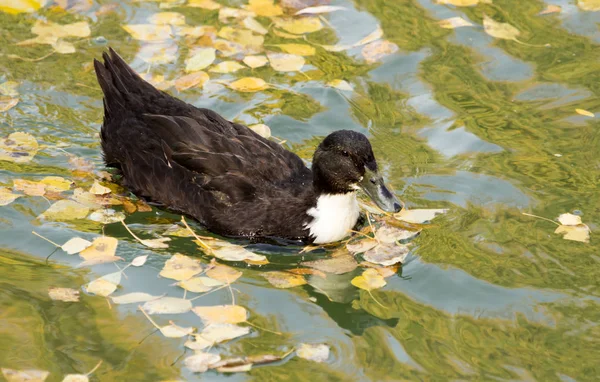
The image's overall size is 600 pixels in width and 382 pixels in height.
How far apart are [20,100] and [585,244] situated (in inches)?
226

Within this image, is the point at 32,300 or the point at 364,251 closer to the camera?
the point at 32,300

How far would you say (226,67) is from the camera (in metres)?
10.1

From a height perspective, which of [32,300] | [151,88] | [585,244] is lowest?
[585,244]

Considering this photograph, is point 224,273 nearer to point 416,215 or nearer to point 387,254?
point 387,254

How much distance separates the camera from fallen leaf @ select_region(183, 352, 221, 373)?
6102mm

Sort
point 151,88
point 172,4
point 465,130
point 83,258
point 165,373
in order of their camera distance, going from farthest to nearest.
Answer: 1. point 172,4
2. point 465,130
3. point 151,88
4. point 83,258
5. point 165,373

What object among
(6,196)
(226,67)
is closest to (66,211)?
(6,196)

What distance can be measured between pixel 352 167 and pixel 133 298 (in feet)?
6.73

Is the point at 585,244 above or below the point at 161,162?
below

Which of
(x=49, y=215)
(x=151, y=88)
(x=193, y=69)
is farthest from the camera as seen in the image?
(x=193, y=69)

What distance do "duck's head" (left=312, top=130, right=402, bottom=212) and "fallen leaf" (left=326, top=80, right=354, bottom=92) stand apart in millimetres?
2344

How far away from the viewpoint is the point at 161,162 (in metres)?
8.24

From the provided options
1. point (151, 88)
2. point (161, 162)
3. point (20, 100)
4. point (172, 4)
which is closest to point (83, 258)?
point (161, 162)

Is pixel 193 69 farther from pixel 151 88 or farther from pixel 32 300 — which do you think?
pixel 32 300
